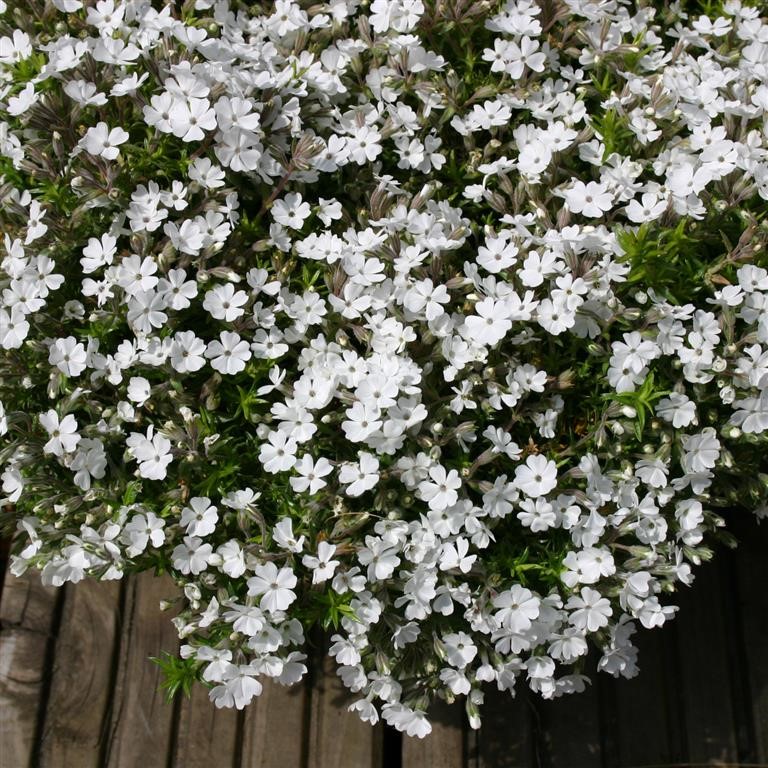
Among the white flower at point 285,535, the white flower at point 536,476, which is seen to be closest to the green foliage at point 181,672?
the white flower at point 285,535

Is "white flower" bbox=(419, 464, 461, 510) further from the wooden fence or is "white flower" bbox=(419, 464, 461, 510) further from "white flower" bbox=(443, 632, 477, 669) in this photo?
the wooden fence

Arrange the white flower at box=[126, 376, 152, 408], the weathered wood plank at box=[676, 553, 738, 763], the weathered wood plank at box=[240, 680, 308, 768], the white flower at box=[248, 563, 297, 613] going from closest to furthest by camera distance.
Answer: the white flower at box=[248, 563, 297, 613] → the white flower at box=[126, 376, 152, 408] → the weathered wood plank at box=[240, 680, 308, 768] → the weathered wood plank at box=[676, 553, 738, 763]

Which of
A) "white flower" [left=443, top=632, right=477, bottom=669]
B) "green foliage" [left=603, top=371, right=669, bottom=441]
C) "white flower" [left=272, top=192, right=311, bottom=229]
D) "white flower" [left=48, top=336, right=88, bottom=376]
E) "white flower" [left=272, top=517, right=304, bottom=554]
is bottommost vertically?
"white flower" [left=443, top=632, right=477, bottom=669]

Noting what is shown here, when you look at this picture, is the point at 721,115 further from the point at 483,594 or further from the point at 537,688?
the point at 537,688

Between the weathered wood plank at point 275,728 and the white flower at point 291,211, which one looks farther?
the weathered wood plank at point 275,728

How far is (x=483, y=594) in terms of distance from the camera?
1827mm

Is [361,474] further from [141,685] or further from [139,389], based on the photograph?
[141,685]

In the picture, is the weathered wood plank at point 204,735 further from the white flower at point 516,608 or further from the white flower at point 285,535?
the white flower at point 516,608

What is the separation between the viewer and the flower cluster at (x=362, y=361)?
71.5 inches

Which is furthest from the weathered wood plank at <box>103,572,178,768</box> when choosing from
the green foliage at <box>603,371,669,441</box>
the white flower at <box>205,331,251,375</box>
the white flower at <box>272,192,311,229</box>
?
the green foliage at <box>603,371,669,441</box>

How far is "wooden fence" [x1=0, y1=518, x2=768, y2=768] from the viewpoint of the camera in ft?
7.36

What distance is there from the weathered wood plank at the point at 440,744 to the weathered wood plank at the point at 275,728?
279 millimetres

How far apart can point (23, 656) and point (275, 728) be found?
708 mm

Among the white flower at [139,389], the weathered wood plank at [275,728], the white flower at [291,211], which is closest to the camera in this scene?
the white flower at [139,389]
